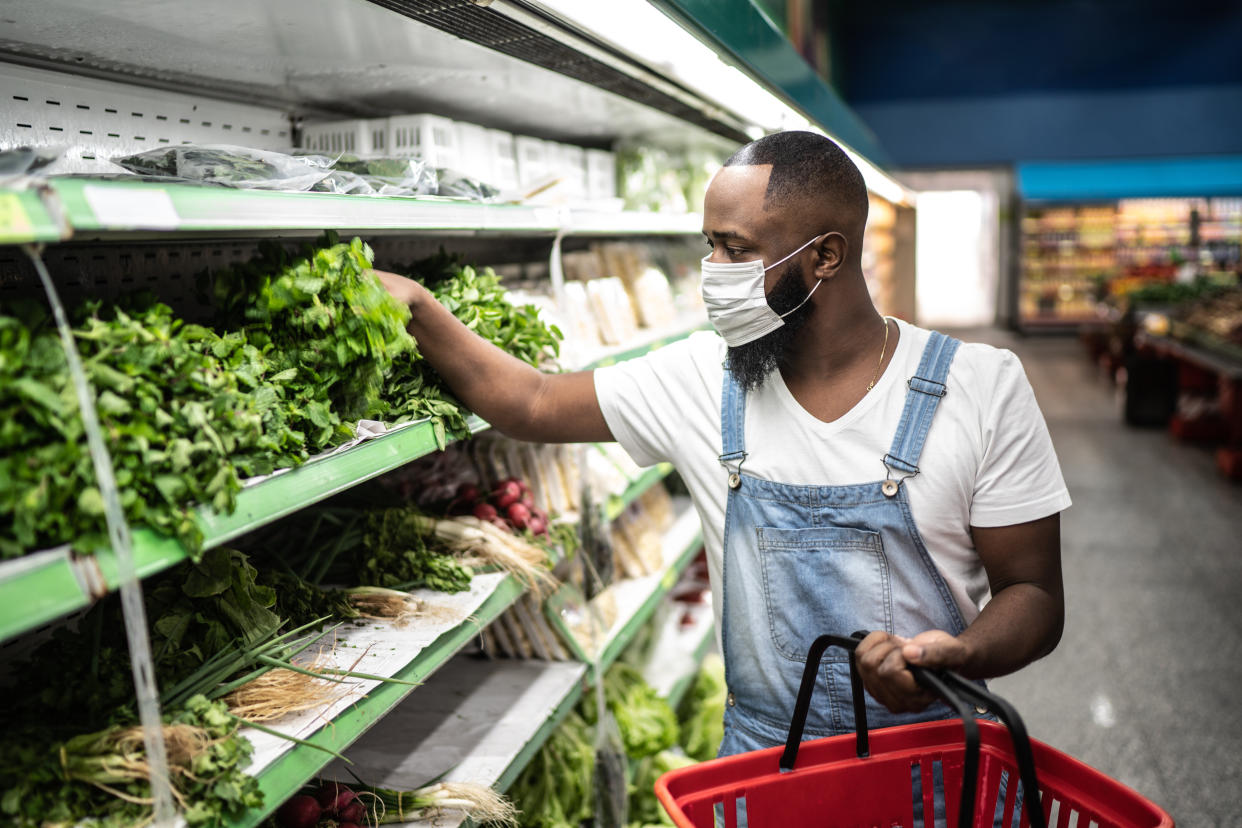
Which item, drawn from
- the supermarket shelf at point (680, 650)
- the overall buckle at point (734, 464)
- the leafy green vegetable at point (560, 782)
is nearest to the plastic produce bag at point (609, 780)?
the leafy green vegetable at point (560, 782)

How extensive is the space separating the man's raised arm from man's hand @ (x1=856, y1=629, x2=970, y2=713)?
831 mm

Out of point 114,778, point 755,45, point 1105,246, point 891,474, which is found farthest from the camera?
point 1105,246

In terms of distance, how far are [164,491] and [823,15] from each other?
1188cm

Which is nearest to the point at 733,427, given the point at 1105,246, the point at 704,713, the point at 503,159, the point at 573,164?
the point at 503,159

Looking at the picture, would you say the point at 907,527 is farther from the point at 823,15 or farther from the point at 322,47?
the point at 823,15

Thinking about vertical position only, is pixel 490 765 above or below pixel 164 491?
below

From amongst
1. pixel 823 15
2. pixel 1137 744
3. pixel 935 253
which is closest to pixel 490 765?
pixel 1137 744

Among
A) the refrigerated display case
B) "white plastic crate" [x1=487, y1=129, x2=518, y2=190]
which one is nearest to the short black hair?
"white plastic crate" [x1=487, y1=129, x2=518, y2=190]

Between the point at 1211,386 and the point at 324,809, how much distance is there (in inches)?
375

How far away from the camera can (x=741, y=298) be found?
196 cm

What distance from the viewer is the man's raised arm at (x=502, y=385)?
2.03 meters

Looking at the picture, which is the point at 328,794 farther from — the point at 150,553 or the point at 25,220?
the point at 25,220

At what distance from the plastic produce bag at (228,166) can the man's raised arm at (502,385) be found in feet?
0.84

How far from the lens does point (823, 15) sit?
38.4 feet
